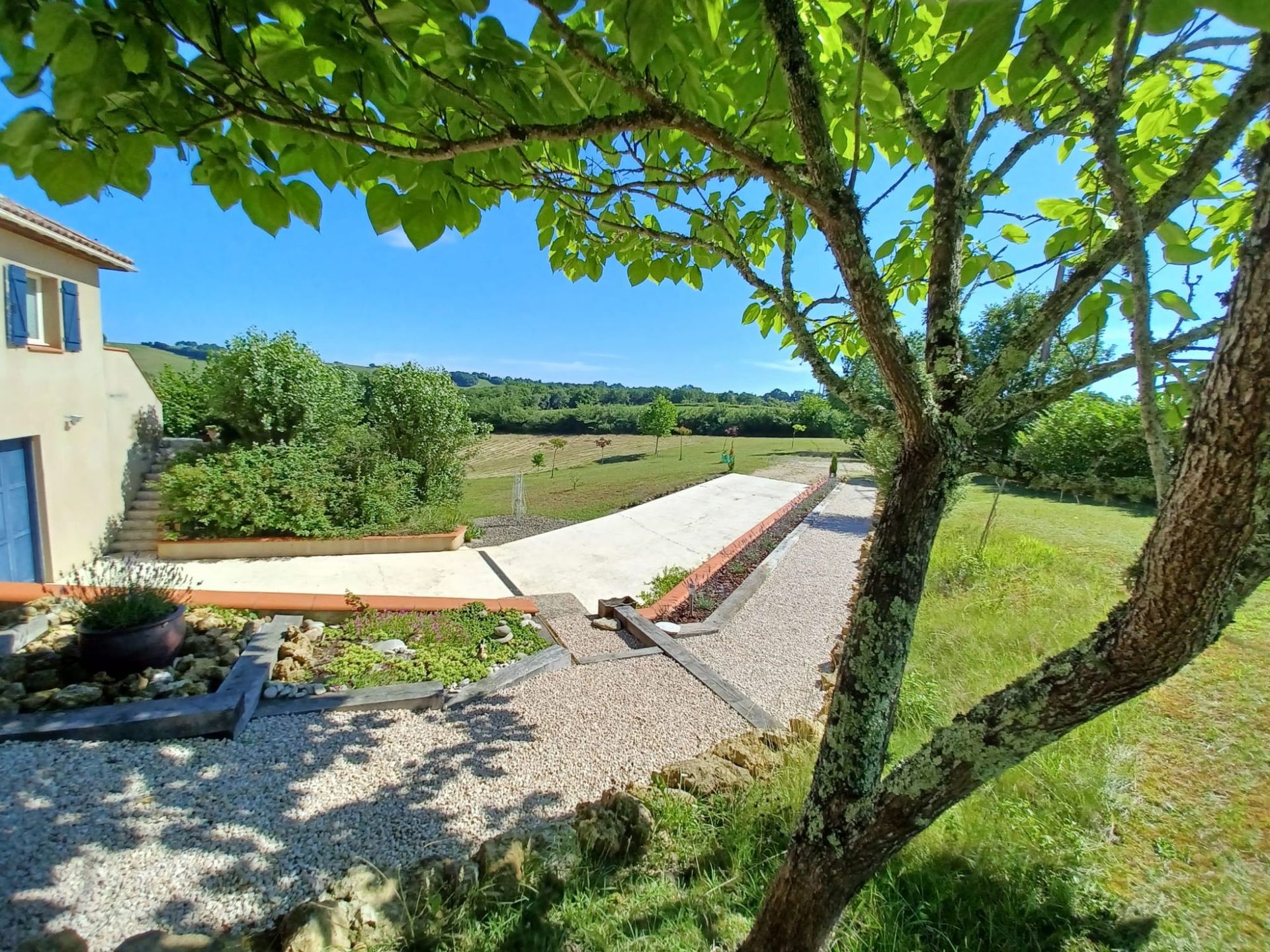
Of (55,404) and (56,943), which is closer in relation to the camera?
(56,943)

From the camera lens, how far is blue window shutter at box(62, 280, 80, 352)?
6.97m

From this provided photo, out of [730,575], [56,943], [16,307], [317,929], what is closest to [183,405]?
[16,307]

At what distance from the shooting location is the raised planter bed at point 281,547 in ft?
25.2

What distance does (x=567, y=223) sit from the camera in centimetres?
217

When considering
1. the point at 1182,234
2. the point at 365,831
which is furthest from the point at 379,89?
the point at 365,831

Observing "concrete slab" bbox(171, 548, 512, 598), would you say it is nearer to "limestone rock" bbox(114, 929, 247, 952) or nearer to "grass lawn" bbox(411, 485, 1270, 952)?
"limestone rock" bbox(114, 929, 247, 952)

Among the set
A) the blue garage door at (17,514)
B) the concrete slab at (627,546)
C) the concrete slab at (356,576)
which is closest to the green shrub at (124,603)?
the concrete slab at (356,576)

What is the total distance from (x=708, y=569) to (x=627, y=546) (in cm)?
198

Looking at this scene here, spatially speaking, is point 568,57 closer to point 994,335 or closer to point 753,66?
point 753,66

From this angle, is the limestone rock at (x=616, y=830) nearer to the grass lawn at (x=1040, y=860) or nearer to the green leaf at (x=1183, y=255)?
the grass lawn at (x=1040, y=860)

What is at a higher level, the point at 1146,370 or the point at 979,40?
the point at 979,40

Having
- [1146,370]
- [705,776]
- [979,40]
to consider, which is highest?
[979,40]

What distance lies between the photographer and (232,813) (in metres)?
2.71

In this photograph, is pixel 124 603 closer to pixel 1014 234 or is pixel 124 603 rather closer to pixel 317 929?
pixel 317 929
